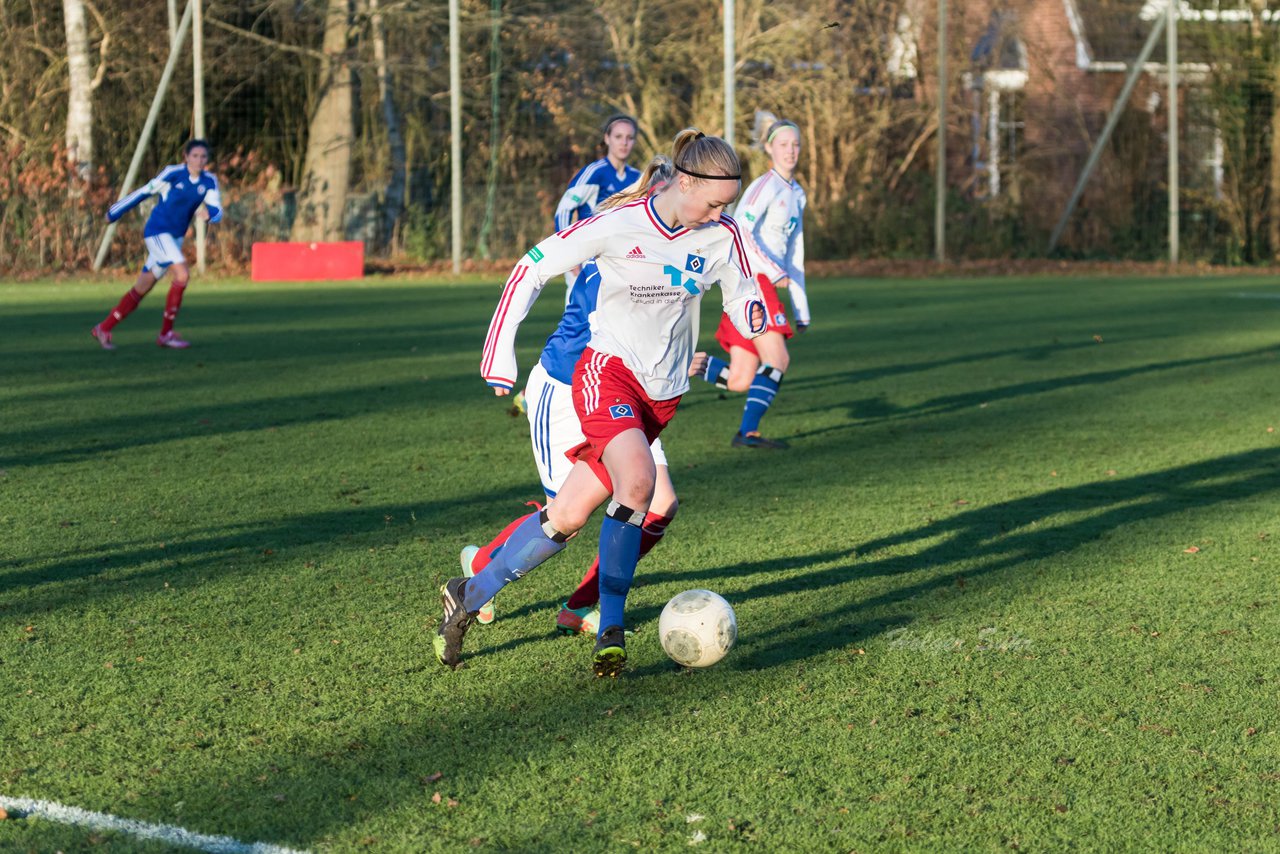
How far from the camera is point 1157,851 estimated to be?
11.4 ft

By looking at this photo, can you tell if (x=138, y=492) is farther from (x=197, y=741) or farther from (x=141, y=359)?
(x=141, y=359)

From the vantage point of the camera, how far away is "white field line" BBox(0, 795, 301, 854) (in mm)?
3441

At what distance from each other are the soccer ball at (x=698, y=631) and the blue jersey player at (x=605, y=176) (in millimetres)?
5992

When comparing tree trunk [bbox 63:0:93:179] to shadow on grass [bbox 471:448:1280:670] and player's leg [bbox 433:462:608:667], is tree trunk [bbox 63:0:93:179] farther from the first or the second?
player's leg [bbox 433:462:608:667]

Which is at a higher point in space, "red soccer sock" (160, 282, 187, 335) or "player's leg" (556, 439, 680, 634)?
"red soccer sock" (160, 282, 187, 335)

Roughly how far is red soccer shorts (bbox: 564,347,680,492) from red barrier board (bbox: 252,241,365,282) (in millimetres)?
19550

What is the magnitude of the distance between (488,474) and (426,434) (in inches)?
58.4

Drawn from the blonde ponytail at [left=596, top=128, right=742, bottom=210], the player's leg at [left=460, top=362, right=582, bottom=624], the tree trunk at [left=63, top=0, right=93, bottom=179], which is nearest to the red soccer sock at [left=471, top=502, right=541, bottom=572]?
the player's leg at [left=460, top=362, right=582, bottom=624]

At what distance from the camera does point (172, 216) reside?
15117 mm

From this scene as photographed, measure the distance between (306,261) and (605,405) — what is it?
2004cm

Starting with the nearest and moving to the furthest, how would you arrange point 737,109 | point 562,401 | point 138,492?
point 562,401 → point 138,492 → point 737,109

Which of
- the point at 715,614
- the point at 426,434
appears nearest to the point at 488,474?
the point at 426,434

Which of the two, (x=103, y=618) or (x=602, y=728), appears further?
(x=103, y=618)

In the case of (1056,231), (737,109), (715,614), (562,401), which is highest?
(737,109)
